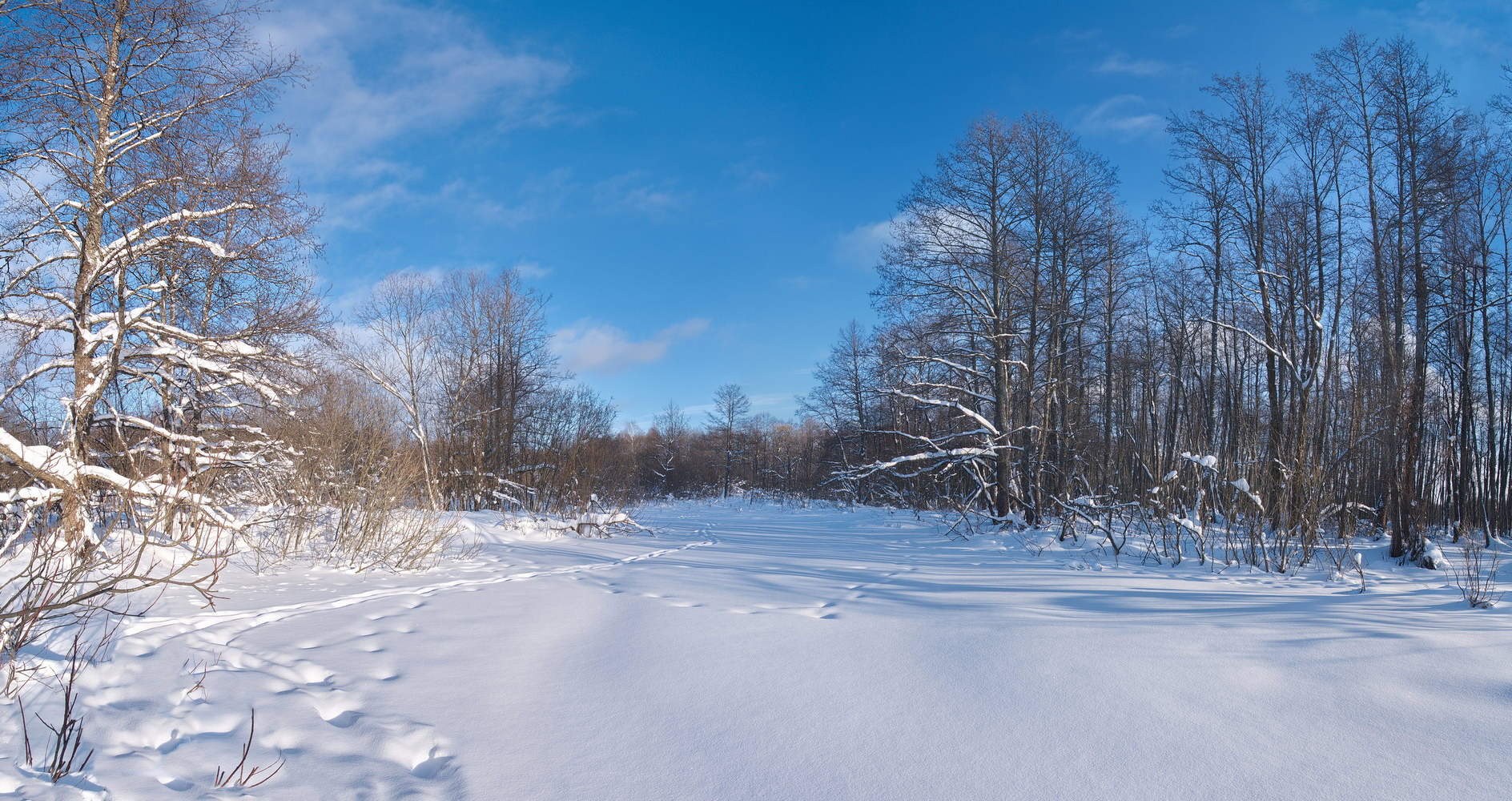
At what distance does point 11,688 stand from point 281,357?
526cm

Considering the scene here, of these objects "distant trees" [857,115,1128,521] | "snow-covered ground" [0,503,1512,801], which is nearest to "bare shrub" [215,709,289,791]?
"snow-covered ground" [0,503,1512,801]

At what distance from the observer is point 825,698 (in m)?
3.30

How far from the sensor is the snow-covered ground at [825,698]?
2.45m

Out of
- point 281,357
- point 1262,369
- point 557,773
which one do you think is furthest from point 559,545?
point 1262,369

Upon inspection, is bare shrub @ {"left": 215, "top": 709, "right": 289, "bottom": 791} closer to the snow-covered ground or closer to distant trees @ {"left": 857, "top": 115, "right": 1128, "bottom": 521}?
the snow-covered ground

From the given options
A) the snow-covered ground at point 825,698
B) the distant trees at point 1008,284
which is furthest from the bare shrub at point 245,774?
the distant trees at point 1008,284

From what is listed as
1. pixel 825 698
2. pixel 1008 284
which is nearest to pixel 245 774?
pixel 825 698

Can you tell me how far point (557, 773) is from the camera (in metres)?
2.63

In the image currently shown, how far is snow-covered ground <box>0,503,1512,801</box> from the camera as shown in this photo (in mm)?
2451

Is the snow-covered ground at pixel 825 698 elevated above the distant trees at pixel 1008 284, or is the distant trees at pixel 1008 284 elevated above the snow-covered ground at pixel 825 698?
the distant trees at pixel 1008 284

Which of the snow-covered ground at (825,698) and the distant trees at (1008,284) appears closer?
the snow-covered ground at (825,698)

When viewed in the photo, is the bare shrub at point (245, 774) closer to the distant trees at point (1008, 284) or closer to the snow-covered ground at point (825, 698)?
the snow-covered ground at point (825, 698)

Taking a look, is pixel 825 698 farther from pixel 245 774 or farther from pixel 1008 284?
pixel 1008 284

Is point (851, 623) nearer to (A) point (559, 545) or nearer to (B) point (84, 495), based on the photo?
(B) point (84, 495)
